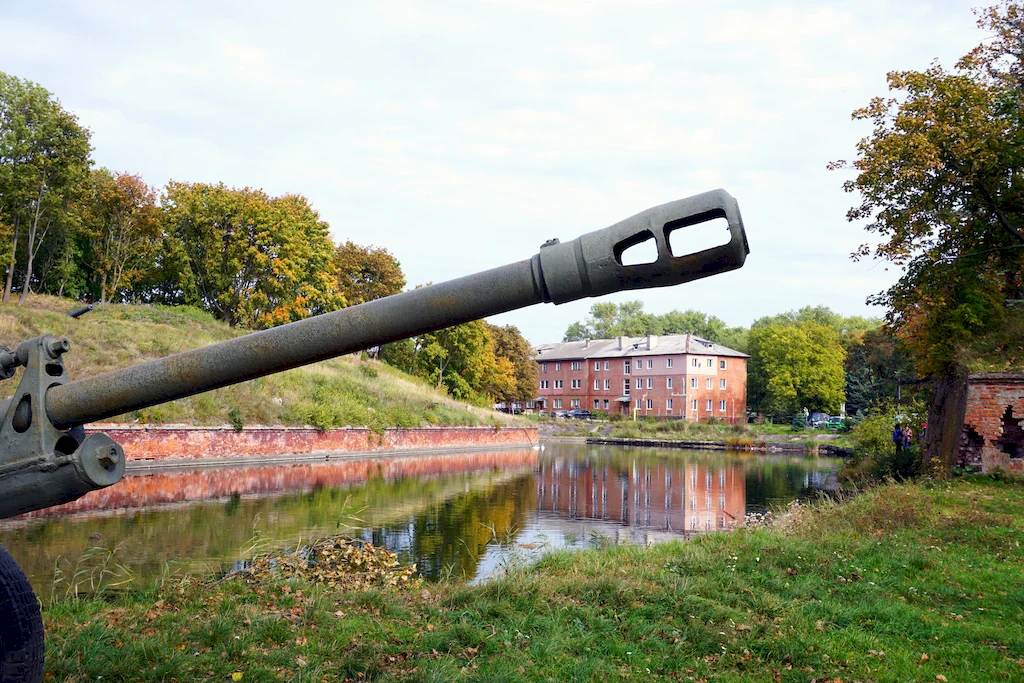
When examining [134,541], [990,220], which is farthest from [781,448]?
[134,541]

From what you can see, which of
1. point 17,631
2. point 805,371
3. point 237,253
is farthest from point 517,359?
point 17,631

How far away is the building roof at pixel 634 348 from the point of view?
76500 mm

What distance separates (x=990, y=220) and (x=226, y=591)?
18978mm

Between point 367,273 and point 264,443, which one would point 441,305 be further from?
point 367,273

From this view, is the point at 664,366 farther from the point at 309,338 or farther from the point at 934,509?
the point at 309,338

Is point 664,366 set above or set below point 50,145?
below

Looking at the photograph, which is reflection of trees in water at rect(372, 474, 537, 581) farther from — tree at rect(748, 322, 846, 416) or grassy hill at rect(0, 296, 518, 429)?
tree at rect(748, 322, 846, 416)

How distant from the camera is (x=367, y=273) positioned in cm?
5812

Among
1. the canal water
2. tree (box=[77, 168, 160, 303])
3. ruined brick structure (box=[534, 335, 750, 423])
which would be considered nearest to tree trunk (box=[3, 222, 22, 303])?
tree (box=[77, 168, 160, 303])

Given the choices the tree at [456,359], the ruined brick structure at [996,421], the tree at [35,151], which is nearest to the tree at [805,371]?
the tree at [456,359]

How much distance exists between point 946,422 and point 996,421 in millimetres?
2497

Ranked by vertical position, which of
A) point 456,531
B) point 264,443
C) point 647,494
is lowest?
point 647,494

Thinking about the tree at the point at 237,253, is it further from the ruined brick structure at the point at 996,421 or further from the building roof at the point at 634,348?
the building roof at the point at 634,348

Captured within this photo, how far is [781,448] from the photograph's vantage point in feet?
164
